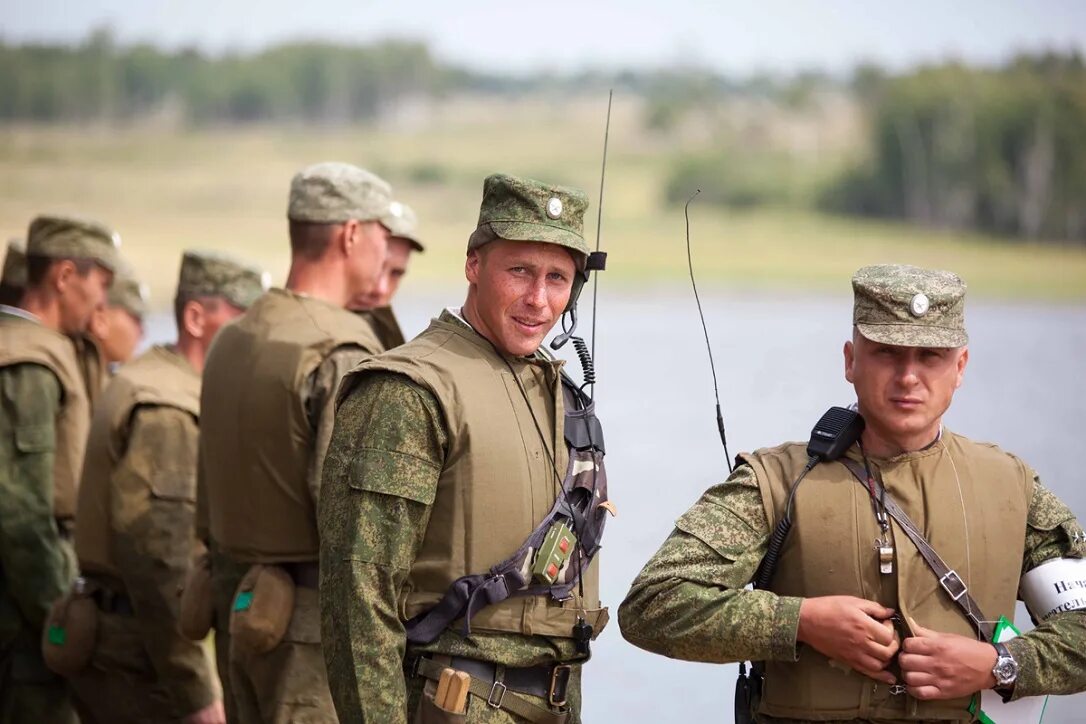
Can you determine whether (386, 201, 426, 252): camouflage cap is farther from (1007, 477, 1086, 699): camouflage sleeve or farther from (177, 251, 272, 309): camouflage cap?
(1007, 477, 1086, 699): camouflage sleeve

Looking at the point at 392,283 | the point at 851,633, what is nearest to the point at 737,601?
the point at 851,633

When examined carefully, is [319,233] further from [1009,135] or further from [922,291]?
[1009,135]

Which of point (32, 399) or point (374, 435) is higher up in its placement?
point (374, 435)

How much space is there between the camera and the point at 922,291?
332 cm

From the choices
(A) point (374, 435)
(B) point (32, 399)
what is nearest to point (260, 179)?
(B) point (32, 399)

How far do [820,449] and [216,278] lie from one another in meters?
3.25

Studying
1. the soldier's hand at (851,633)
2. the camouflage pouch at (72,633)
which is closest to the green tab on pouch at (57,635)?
the camouflage pouch at (72,633)

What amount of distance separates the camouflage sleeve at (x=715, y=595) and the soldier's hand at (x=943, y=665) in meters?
0.25

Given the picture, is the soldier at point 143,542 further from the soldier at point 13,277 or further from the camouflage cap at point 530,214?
the camouflage cap at point 530,214

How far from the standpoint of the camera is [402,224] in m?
5.43

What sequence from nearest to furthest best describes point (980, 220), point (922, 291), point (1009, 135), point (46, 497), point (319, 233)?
point (922, 291)
point (319, 233)
point (46, 497)
point (980, 220)
point (1009, 135)

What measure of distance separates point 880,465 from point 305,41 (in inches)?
854

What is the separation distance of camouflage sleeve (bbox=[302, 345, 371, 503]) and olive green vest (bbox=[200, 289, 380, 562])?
0.02 m

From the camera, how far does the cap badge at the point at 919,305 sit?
3307 mm
